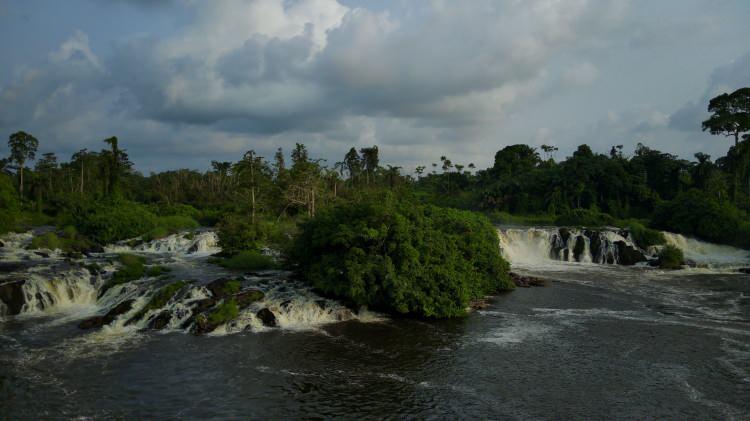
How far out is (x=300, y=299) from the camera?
853 inches

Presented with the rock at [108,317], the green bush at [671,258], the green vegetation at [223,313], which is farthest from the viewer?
the green bush at [671,258]

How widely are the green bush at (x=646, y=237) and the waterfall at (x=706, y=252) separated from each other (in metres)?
0.85

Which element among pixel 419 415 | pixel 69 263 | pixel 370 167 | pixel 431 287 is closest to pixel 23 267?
pixel 69 263

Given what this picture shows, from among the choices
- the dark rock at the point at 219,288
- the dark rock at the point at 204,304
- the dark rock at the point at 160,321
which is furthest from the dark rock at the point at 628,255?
the dark rock at the point at 160,321

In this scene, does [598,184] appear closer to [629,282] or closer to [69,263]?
[629,282]

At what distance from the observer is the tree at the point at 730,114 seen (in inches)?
2266

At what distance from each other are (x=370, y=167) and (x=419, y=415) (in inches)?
3147

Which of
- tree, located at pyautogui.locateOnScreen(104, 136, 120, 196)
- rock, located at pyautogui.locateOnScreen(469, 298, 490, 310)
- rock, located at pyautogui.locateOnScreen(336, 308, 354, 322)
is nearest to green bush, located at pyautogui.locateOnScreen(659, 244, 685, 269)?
rock, located at pyautogui.locateOnScreen(469, 298, 490, 310)

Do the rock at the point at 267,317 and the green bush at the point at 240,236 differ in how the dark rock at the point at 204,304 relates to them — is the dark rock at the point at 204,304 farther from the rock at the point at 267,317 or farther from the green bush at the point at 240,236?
the green bush at the point at 240,236

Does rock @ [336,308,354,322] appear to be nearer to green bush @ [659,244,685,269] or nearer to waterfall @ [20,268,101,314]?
waterfall @ [20,268,101,314]

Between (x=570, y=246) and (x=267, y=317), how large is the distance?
2919cm

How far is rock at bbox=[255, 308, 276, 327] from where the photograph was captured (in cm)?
1991

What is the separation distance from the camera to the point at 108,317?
2014 cm

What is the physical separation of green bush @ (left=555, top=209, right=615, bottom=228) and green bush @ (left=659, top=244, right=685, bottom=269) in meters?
20.7
